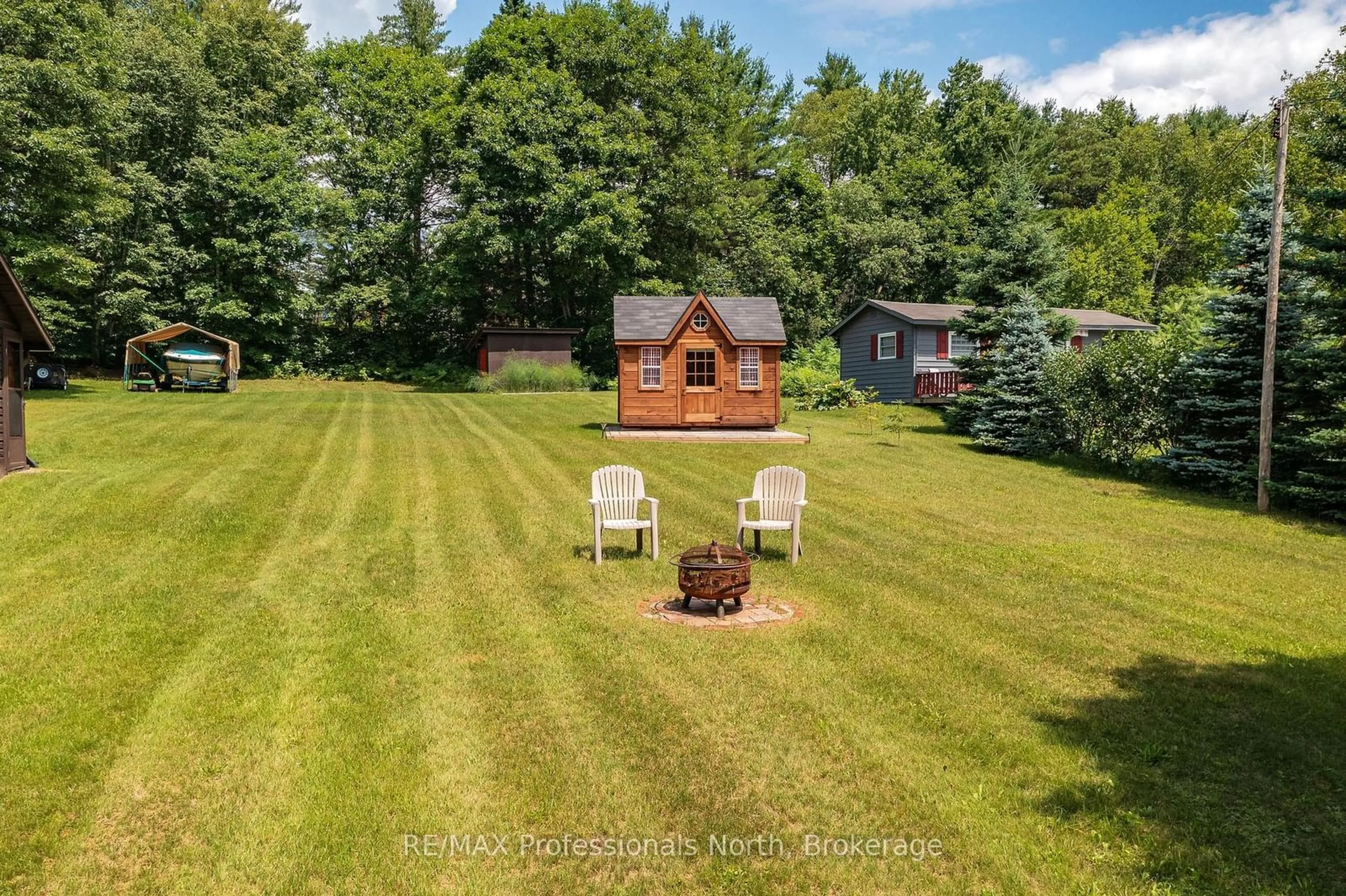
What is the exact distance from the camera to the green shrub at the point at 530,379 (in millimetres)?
34438

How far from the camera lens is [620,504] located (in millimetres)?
10281

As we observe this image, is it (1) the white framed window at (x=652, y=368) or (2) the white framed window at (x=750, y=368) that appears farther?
(2) the white framed window at (x=750, y=368)

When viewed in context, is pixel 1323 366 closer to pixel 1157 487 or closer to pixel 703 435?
pixel 1157 487

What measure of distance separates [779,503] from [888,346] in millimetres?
23703

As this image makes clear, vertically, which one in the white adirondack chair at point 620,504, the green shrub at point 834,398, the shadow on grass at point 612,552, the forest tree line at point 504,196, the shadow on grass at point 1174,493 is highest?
the forest tree line at point 504,196

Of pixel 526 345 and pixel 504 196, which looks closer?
pixel 526 345

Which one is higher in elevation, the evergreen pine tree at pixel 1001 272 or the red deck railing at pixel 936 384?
→ the evergreen pine tree at pixel 1001 272

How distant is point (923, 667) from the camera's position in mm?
6676

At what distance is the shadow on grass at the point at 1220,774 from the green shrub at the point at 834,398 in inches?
959

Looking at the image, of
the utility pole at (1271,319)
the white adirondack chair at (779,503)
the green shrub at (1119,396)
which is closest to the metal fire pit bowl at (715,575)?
the white adirondack chair at (779,503)

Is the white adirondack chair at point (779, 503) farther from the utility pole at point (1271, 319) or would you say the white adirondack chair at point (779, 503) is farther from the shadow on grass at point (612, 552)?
the utility pole at point (1271, 319)

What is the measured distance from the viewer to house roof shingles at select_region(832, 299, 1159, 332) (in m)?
30.7

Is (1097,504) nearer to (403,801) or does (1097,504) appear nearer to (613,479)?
(613,479)

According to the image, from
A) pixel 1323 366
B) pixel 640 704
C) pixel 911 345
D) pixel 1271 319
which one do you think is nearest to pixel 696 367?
pixel 911 345
